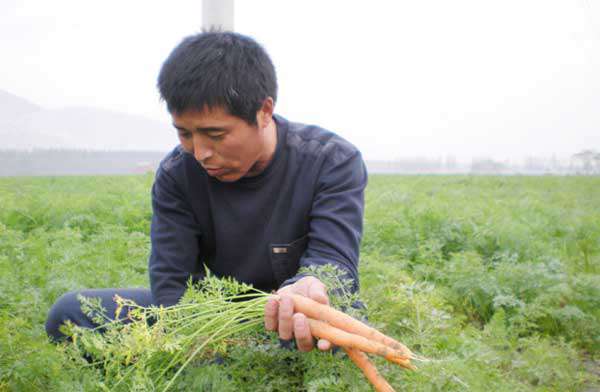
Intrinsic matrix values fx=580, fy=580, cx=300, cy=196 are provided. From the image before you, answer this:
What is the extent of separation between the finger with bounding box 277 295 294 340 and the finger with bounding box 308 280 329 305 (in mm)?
116

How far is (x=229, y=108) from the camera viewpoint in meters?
2.25

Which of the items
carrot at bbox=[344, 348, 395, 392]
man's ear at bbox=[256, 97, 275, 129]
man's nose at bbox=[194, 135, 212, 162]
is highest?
man's ear at bbox=[256, 97, 275, 129]

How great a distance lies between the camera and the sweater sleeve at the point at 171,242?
260cm

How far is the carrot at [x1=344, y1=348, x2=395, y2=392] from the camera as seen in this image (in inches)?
78.2

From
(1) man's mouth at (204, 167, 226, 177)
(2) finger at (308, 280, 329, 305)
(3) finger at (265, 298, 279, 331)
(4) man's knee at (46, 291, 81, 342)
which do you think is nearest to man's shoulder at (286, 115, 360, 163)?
(1) man's mouth at (204, 167, 226, 177)

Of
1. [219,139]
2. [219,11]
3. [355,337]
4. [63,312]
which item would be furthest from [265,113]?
[219,11]

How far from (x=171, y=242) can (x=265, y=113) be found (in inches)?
29.4

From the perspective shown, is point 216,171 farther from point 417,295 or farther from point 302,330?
point 417,295

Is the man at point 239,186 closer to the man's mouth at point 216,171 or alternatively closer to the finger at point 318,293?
the man's mouth at point 216,171

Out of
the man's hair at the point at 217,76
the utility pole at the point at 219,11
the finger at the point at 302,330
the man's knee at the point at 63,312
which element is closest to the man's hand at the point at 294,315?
the finger at the point at 302,330

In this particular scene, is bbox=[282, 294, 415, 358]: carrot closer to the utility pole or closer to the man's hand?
the man's hand

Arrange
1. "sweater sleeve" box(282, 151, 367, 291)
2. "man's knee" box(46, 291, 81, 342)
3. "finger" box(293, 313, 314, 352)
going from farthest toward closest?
1. "man's knee" box(46, 291, 81, 342)
2. "sweater sleeve" box(282, 151, 367, 291)
3. "finger" box(293, 313, 314, 352)

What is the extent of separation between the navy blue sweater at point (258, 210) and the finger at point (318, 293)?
442 mm

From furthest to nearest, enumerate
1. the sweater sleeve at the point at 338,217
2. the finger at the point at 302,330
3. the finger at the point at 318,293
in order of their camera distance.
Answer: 1. the sweater sleeve at the point at 338,217
2. the finger at the point at 318,293
3. the finger at the point at 302,330
